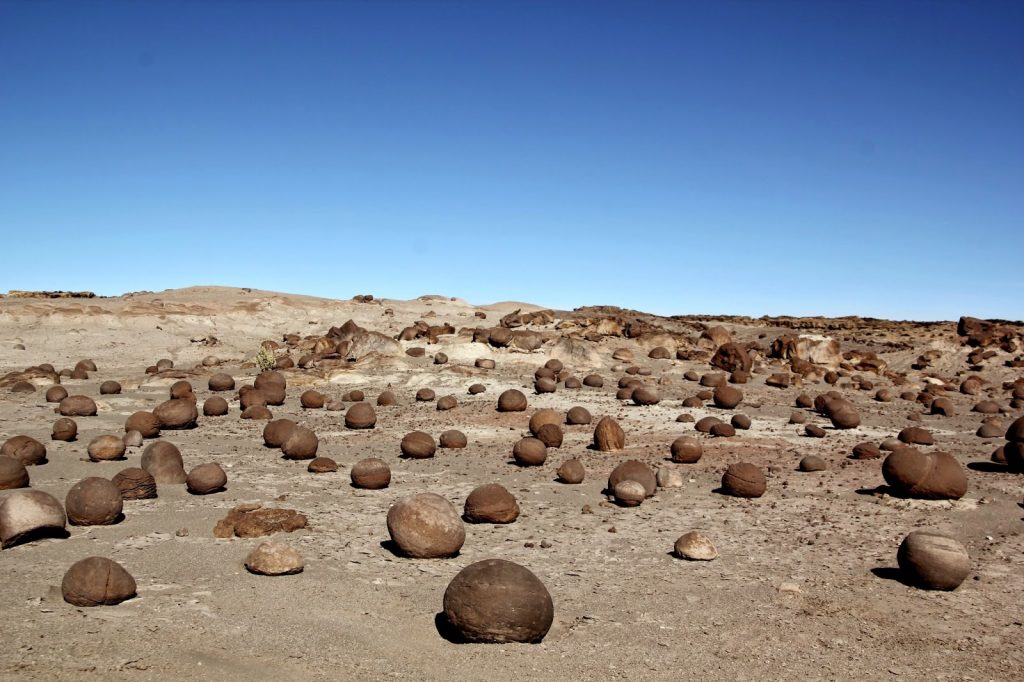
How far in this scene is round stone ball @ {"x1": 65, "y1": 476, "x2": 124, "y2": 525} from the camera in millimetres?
7582

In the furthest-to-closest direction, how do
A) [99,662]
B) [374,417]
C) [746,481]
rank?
[374,417] → [746,481] → [99,662]

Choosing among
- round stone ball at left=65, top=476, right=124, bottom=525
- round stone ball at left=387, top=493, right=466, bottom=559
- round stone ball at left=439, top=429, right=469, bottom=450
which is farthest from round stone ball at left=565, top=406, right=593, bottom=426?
round stone ball at left=65, top=476, right=124, bottom=525

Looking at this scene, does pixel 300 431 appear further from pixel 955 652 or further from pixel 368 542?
pixel 955 652

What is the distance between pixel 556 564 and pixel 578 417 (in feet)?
24.3

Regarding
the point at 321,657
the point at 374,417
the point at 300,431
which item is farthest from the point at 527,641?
the point at 374,417

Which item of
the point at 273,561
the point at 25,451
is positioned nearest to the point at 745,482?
the point at 273,561

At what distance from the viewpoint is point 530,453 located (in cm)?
1142

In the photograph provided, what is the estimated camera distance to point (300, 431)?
11695 millimetres

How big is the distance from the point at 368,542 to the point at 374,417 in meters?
7.04

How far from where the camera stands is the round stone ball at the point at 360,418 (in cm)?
1433

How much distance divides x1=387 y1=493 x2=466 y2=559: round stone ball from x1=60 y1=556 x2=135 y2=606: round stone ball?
2.33 m

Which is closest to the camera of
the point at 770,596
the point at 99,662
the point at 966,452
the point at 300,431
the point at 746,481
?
the point at 99,662

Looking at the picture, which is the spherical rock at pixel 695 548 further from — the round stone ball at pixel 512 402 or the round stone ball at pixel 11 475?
the round stone ball at pixel 512 402

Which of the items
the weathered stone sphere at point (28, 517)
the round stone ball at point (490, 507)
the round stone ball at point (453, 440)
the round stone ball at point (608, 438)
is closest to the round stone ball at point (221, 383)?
the round stone ball at point (453, 440)
